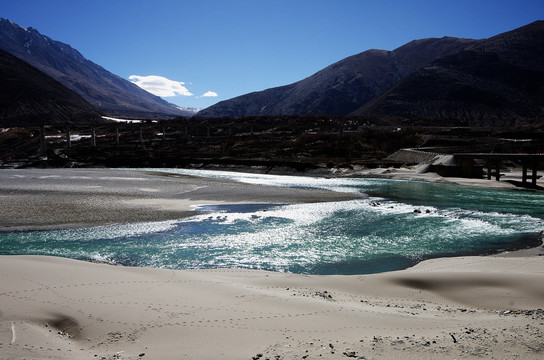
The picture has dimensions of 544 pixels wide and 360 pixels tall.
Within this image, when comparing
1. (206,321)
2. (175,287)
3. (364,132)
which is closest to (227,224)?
(175,287)

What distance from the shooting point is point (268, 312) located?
764 cm

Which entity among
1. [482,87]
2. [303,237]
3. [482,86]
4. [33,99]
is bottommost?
[303,237]

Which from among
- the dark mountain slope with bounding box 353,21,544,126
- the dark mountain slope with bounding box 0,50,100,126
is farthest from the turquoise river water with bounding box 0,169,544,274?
the dark mountain slope with bounding box 0,50,100,126

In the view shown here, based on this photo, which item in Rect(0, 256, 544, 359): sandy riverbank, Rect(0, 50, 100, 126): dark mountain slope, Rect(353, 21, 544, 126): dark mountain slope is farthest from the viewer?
Rect(0, 50, 100, 126): dark mountain slope

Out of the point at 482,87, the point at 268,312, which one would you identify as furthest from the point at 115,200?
the point at 482,87

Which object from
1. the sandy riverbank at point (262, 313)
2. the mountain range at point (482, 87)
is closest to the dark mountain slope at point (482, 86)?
the mountain range at point (482, 87)

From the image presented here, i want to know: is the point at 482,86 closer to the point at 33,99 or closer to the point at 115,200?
the point at 115,200

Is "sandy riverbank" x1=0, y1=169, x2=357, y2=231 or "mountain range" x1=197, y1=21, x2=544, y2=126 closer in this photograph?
"sandy riverbank" x1=0, y1=169, x2=357, y2=231

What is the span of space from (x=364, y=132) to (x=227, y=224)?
6803 centimetres

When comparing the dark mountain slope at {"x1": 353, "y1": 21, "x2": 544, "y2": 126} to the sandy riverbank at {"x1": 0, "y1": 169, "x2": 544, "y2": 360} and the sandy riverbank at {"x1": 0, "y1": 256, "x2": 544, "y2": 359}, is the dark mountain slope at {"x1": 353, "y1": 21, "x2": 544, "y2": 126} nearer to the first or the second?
the sandy riverbank at {"x1": 0, "y1": 169, "x2": 544, "y2": 360}

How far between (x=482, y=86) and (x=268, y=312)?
172541 millimetres

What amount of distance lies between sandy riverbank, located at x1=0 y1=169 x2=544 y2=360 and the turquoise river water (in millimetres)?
2138

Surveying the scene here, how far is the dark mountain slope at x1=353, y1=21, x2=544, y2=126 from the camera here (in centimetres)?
13975

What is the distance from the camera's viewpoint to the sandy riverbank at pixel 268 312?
229 inches
